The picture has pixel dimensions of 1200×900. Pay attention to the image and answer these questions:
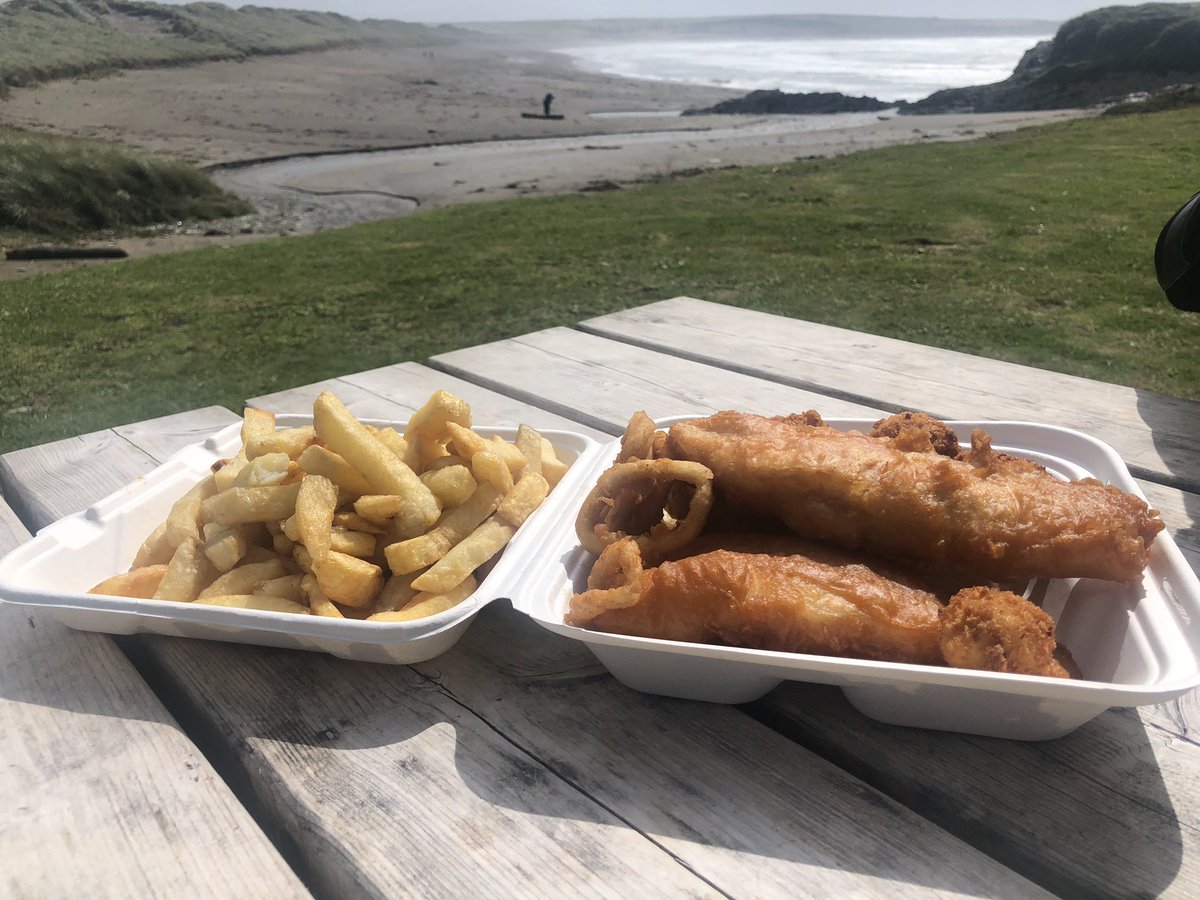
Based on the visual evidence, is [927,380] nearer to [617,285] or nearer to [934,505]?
[934,505]

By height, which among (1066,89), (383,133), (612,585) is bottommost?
(383,133)

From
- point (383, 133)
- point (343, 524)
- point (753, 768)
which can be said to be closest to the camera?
point (753, 768)

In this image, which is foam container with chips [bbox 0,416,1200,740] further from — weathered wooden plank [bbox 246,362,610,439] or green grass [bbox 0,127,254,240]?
green grass [bbox 0,127,254,240]

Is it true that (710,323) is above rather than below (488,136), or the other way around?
above

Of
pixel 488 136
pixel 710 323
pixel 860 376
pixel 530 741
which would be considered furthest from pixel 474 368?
pixel 488 136

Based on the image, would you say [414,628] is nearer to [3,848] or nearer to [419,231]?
[3,848]

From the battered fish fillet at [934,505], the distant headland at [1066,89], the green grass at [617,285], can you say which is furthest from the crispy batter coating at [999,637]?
the distant headland at [1066,89]

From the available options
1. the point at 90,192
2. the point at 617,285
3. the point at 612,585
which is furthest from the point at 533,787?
the point at 90,192
